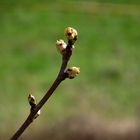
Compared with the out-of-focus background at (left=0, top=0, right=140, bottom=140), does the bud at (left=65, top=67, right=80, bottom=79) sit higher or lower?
lower

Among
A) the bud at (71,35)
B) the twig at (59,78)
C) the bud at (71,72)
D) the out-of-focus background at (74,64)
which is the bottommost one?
the twig at (59,78)

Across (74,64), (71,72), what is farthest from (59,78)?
(74,64)

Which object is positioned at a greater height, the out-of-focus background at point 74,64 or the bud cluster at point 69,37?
the out-of-focus background at point 74,64

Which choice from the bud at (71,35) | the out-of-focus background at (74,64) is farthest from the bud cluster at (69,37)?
the out-of-focus background at (74,64)

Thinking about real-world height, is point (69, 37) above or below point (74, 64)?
below

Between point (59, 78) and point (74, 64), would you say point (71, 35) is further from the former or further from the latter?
point (74, 64)

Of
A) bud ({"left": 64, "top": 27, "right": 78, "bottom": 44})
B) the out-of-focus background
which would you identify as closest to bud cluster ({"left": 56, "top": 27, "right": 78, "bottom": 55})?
bud ({"left": 64, "top": 27, "right": 78, "bottom": 44})

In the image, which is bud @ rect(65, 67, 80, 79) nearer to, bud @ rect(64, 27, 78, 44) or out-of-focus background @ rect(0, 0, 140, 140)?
bud @ rect(64, 27, 78, 44)

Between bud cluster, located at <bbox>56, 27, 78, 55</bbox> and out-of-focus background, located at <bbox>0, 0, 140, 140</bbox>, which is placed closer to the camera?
bud cluster, located at <bbox>56, 27, 78, 55</bbox>

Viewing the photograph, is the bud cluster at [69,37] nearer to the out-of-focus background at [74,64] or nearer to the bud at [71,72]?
the bud at [71,72]
